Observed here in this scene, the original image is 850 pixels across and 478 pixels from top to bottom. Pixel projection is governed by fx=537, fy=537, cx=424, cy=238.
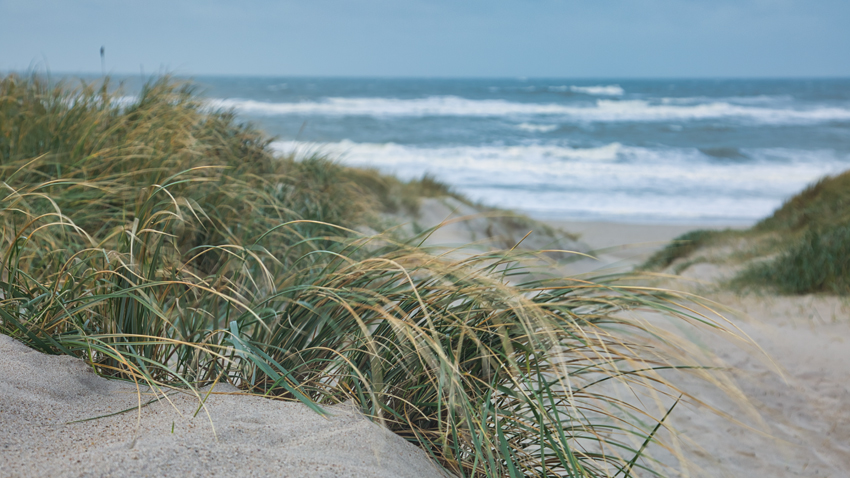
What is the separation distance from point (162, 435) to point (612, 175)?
47.5 ft

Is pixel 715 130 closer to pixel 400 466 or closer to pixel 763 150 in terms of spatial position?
pixel 763 150

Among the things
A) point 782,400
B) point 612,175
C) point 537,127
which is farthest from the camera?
point 537,127

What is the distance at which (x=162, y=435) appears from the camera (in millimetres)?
1162

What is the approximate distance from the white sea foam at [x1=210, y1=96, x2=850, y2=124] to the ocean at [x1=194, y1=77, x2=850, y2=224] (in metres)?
0.10

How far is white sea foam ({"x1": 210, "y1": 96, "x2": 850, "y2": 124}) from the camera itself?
2630 centimetres

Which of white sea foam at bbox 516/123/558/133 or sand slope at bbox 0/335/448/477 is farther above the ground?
white sea foam at bbox 516/123/558/133

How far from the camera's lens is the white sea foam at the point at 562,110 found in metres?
26.3

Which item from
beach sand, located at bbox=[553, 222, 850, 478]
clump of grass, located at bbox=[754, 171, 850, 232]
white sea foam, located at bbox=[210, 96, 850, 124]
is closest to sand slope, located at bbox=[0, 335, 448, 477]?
beach sand, located at bbox=[553, 222, 850, 478]

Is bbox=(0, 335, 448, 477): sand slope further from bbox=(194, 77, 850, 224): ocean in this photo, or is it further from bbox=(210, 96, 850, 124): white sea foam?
bbox=(210, 96, 850, 124): white sea foam

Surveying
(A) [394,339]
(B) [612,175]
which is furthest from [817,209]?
(B) [612,175]

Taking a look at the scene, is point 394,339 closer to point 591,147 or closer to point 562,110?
point 591,147

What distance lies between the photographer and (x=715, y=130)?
22.1m

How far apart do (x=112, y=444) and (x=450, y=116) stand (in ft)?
85.5

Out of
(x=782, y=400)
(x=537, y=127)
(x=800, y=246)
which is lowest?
(x=782, y=400)
